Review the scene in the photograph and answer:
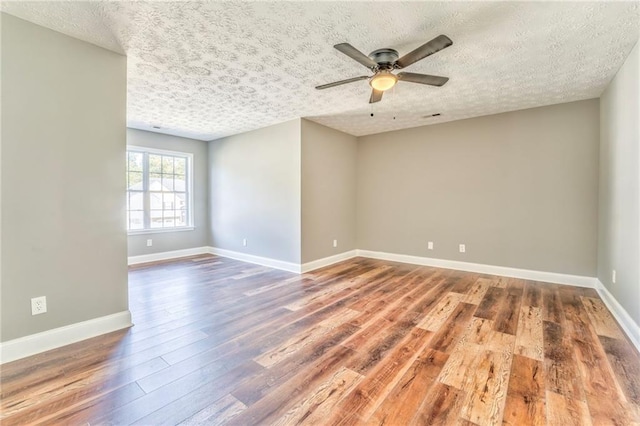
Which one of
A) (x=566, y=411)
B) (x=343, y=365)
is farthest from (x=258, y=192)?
(x=566, y=411)

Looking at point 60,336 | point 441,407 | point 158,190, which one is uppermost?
point 158,190

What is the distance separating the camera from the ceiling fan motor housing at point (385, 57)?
7.93 ft

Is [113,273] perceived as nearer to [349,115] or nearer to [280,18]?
[280,18]

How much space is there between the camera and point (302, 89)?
335cm

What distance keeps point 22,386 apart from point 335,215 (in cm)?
435

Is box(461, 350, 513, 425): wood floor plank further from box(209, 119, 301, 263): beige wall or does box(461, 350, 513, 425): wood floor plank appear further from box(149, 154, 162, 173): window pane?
box(149, 154, 162, 173): window pane

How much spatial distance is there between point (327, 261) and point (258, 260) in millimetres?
1306

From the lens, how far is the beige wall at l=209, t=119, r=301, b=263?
4695 millimetres

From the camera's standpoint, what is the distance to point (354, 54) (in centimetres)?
218

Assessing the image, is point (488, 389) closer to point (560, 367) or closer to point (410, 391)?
point (410, 391)

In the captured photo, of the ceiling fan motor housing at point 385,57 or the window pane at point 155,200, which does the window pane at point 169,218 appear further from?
the ceiling fan motor housing at point 385,57

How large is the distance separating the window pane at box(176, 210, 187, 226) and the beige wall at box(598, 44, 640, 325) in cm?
678

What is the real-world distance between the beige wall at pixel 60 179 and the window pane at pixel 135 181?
3.23 m

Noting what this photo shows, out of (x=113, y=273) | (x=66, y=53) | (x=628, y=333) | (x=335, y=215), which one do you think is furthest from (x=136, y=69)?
(x=628, y=333)
